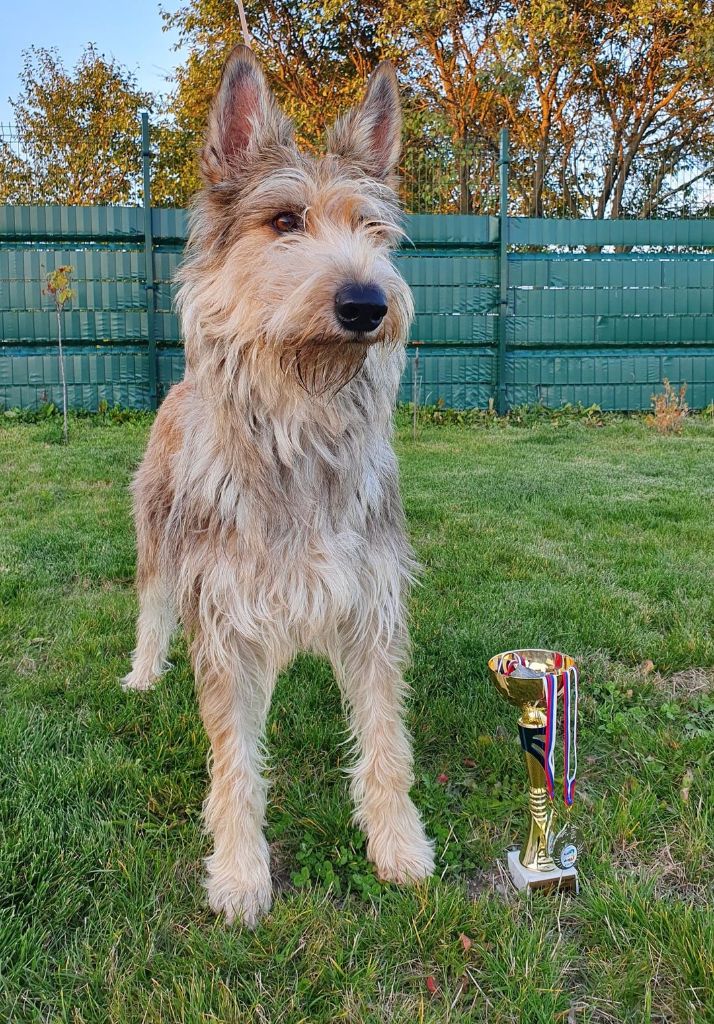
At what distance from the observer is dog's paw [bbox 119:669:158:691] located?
3129mm

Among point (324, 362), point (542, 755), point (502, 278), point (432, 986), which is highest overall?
point (502, 278)

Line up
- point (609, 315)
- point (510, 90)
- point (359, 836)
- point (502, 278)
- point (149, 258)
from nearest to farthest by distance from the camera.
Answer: point (359, 836) < point (149, 258) < point (502, 278) < point (609, 315) < point (510, 90)

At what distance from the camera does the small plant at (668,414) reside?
985 cm

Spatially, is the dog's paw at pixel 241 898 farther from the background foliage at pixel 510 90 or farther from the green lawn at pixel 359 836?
the background foliage at pixel 510 90

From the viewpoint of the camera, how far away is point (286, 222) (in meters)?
2.06

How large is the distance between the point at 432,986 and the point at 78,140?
15.7 metres

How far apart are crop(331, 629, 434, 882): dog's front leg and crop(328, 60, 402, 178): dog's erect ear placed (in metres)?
1.49

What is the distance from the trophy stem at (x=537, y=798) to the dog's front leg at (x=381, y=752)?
32 centimetres

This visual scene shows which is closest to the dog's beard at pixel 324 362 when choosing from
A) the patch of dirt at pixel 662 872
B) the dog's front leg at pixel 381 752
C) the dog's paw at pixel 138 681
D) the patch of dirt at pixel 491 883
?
the dog's front leg at pixel 381 752

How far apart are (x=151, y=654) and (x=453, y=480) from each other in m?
4.17

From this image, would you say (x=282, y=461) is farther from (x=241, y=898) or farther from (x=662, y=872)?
(x=662, y=872)

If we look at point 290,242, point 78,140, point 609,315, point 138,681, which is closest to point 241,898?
point 138,681

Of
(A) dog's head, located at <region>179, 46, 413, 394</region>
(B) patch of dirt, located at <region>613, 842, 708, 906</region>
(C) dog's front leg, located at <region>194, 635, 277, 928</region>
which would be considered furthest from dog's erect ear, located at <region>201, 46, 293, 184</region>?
(B) patch of dirt, located at <region>613, 842, 708, 906</region>

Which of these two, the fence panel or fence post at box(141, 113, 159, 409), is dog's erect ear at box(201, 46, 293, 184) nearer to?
fence post at box(141, 113, 159, 409)
